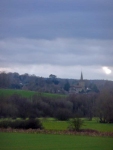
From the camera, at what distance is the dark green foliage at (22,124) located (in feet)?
124

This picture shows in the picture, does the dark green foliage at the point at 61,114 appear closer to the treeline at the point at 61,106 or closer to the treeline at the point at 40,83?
the treeline at the point at 61,106

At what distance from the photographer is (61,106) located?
4944cm

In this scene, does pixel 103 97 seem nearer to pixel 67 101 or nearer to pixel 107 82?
pixel 107 82

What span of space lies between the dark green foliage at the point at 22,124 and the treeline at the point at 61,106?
4.26 metres

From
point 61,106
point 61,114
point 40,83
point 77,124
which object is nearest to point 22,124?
point 77,124

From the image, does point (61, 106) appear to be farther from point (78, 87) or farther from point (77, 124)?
point (78, 87)

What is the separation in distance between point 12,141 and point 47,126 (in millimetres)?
15943

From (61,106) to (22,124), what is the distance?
1195 centimetres

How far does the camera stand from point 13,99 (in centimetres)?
4569

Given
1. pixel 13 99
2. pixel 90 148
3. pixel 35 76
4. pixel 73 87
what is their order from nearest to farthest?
1. pixel 90 148
2. pixel 13 99
3. pixel 35 76
4. pixel 73 87

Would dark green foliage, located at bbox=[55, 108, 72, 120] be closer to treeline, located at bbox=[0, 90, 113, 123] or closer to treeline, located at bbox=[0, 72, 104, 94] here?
treeline, located at bbox=[0, 90, 113, 123]

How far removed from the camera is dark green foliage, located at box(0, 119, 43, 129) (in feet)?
124

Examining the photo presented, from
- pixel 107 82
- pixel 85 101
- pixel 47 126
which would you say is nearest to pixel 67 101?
pixel 85 101

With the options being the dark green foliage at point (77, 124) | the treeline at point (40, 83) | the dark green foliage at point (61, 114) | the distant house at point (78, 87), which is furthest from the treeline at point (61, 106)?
the dark green foliage at point (77, 124)
